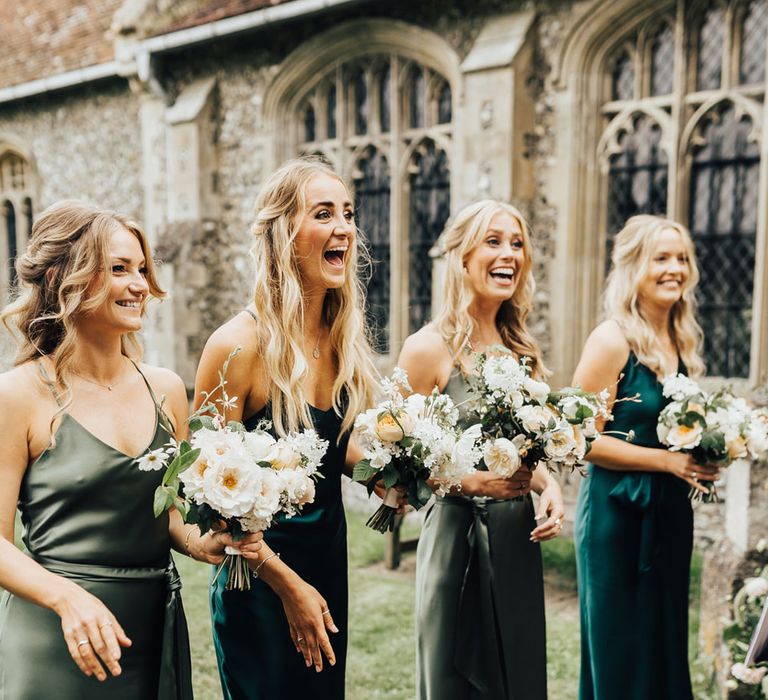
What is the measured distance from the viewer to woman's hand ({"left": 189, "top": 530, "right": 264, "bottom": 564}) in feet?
6.53

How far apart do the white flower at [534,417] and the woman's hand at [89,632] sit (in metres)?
1.38

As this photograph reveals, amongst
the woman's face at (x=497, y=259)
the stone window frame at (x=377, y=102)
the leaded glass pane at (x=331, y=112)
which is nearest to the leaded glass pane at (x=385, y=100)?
the stone window frame at (x=377, y=102)

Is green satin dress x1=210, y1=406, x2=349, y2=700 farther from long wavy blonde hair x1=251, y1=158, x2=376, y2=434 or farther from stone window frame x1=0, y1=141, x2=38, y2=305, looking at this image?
stone window frame x1=0, y1=141, x2=38, y2=305

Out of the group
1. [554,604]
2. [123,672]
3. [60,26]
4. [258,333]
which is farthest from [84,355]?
[60,26]

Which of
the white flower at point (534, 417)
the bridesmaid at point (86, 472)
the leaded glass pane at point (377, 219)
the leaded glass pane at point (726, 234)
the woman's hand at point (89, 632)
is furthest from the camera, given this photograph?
the leaded glass pane at point (377, 219)

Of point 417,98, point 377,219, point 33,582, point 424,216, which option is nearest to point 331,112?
point 417,98

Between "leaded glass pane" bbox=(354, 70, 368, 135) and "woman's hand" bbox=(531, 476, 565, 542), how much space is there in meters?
7.75

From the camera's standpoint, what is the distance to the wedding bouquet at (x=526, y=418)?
2.63 meters

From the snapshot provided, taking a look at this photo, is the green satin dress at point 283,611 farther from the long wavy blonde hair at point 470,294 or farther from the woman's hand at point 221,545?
the long wavy blonde hair at point 470,294

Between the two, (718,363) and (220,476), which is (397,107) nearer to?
(718,363)

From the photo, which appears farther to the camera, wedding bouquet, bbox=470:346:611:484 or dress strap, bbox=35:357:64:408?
wedding bouquet, bbox=470:346:611:484

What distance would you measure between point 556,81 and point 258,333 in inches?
254

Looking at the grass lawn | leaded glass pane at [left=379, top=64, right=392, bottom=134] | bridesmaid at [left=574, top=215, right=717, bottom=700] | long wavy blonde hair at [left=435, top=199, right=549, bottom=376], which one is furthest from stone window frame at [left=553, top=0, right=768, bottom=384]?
long wavy blonde hair at [left=435, top=199, right=549, bottom=376]

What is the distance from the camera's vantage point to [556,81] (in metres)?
8.00
